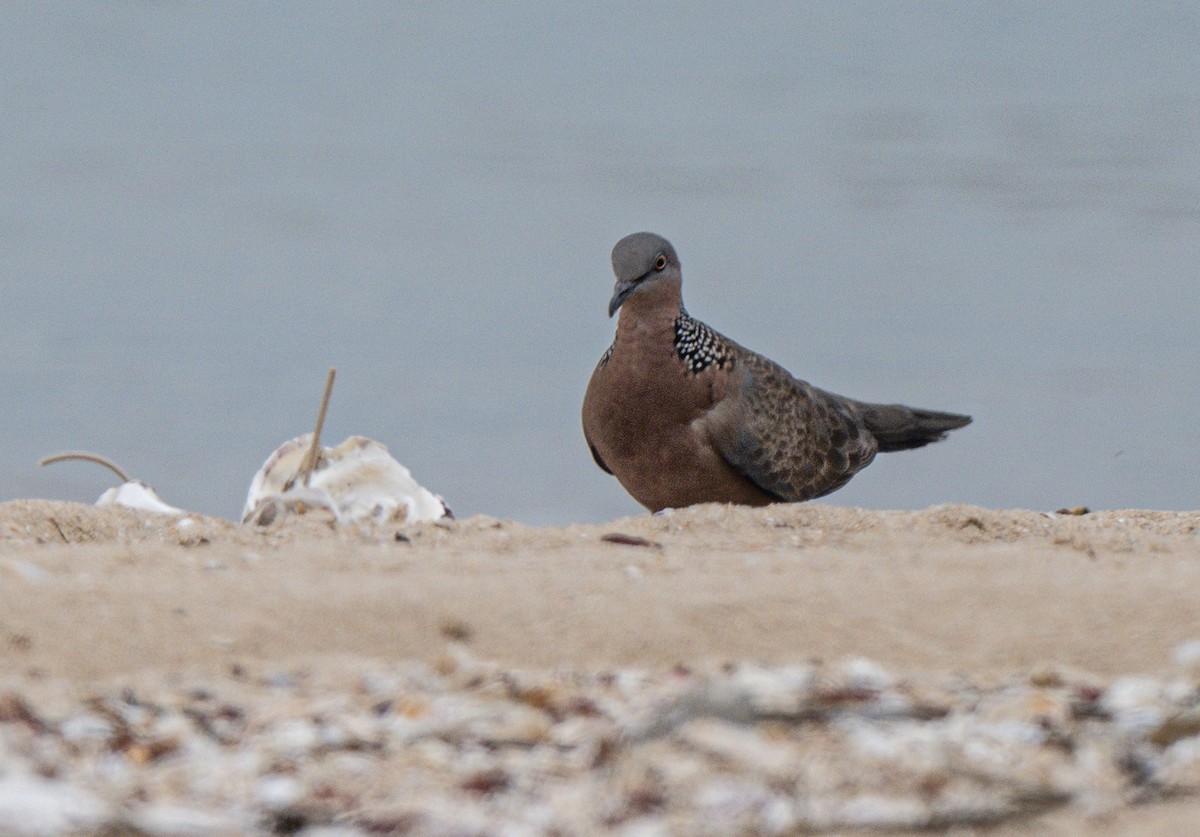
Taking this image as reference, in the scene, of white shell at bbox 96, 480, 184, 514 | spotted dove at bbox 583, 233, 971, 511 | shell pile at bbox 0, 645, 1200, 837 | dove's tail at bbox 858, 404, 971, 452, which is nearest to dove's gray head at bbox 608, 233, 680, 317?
spotted dove at bbox 583, 233, 971, 511

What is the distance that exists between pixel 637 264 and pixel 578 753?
4093mm

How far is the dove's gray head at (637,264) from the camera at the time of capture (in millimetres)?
6867

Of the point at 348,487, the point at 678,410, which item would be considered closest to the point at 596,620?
the point at 348,487

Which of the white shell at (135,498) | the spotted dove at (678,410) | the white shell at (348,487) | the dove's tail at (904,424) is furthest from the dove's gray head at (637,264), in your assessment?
the white shell at (135,498)

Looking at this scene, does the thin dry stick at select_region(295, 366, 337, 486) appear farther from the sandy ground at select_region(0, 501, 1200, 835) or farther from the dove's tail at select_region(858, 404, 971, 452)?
the dove's tail at select_region(858, 404, 971, 452)

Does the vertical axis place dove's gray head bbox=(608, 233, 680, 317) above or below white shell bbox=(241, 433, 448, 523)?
above

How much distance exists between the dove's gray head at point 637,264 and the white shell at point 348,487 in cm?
112

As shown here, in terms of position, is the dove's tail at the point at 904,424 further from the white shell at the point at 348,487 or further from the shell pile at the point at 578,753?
the shell pile at the point at 578,753

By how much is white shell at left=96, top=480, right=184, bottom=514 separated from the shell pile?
2931 mm

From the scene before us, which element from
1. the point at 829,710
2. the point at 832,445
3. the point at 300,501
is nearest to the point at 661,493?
the point at 832,445

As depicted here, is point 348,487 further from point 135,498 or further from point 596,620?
point 596,620

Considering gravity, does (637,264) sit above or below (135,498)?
above

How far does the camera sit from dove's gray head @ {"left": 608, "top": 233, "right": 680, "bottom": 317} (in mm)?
6867

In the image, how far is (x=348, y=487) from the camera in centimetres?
639
